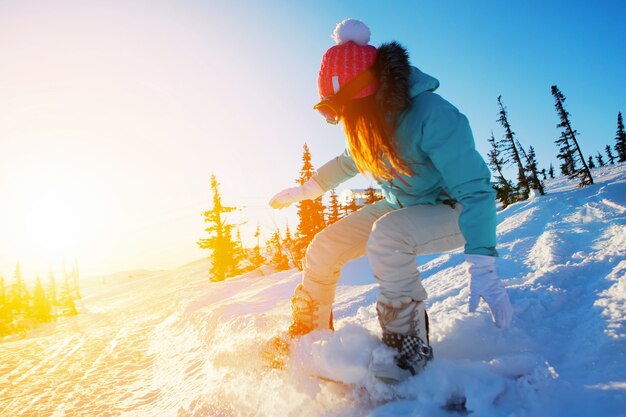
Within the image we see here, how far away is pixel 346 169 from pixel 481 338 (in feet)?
5.35

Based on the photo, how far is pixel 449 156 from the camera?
5.78 feet

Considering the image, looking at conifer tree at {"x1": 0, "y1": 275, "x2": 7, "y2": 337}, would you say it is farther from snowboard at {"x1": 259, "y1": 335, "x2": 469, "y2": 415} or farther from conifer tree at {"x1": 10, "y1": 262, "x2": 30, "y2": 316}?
snowboard at {"x1": 259, "y1": 335, "x2": 469, "y2": 415}

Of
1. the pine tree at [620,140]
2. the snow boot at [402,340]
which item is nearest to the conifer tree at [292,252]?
the snow boot at [402,340]

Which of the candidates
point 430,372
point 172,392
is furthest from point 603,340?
point 172,392

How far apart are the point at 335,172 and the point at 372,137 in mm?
998

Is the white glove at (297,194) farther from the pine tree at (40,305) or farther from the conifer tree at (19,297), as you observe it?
the pine tree at (40,305)

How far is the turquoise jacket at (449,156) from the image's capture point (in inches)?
68.7

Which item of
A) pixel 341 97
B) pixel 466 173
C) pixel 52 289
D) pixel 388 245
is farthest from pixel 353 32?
pixel 52 289

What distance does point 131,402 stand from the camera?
3094 mm

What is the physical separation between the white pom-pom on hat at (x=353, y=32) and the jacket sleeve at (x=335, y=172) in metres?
0.92

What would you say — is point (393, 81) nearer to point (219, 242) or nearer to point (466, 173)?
point (466, 173)

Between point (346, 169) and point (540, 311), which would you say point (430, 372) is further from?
point (346, 169)

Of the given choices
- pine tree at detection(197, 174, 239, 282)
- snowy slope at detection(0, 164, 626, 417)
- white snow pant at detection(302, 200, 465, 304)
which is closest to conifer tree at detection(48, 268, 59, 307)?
pine tree at detection(197, 174, 239, 282)

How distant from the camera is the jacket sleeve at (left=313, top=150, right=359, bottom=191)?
2.89 m
